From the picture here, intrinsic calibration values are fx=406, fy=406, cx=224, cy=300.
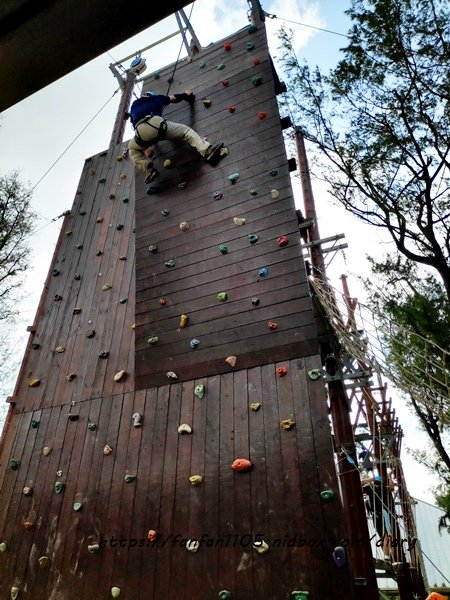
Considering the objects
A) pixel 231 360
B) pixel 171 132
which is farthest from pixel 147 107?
pixel 231 360

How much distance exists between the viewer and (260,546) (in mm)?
2625

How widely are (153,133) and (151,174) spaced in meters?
0.47

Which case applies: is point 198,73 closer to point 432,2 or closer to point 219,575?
point 432,2

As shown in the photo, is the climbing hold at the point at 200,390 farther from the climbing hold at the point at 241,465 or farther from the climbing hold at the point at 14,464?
the climbing hold at the point at 14,464

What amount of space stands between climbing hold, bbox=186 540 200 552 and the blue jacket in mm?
4477

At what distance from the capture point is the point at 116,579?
117 inches

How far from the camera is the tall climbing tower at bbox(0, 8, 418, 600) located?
107 inches

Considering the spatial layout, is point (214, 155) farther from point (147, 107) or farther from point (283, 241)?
point (283, 241)

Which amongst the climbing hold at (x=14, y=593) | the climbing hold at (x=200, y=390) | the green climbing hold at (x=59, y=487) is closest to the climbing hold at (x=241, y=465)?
the climbing hold at (x=200, y=390)

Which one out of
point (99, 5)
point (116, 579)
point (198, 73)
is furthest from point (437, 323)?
point (99, 5)

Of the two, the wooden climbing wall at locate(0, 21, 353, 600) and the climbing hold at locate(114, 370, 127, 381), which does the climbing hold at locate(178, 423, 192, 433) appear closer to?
the wooden climbing wall at locate(0, 21, 353, 600)

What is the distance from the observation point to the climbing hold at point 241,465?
2906 millimetres

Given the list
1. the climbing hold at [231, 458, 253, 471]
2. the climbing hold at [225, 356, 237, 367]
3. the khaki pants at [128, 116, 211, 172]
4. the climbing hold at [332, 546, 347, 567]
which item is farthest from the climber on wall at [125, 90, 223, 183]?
the climbing hold at [332, 546, 347, 567]

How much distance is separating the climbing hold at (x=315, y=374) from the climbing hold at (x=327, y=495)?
2.51 feet
